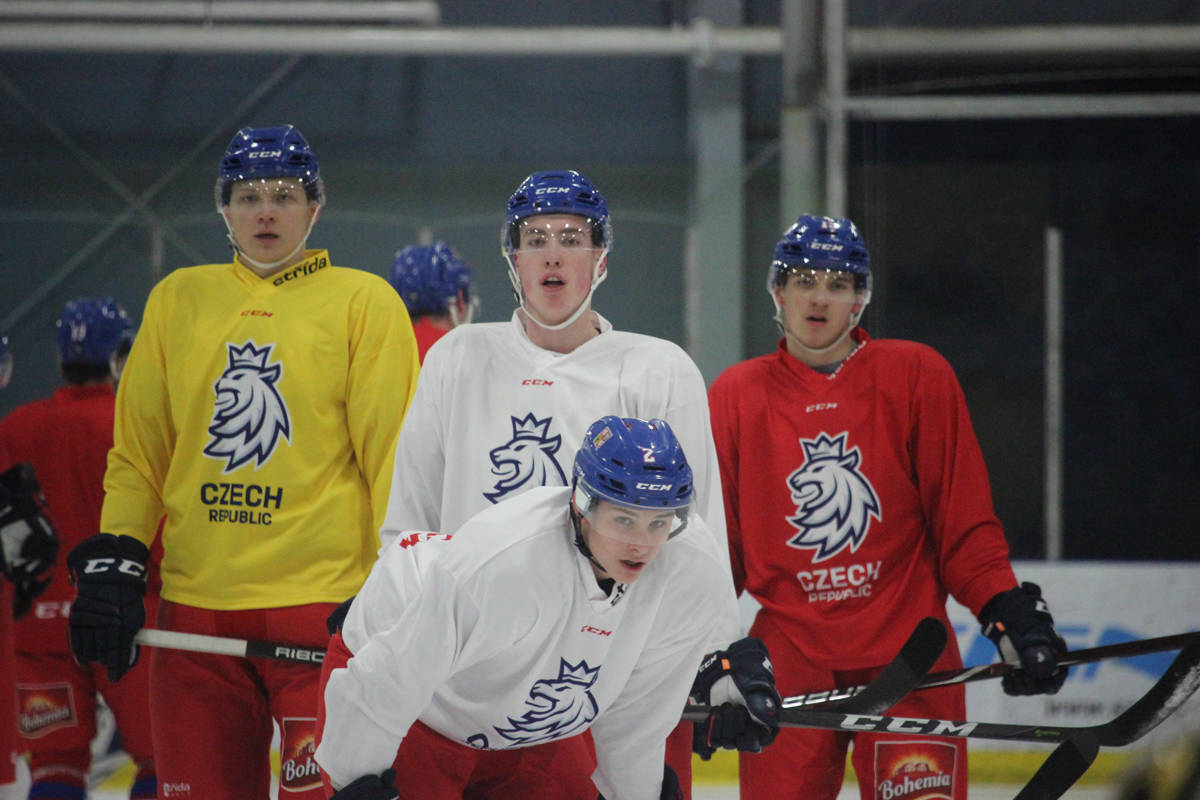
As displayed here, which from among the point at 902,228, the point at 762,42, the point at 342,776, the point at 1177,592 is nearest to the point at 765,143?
the point at 762,42

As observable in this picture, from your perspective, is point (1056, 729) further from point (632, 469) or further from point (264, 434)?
point (264, 434)

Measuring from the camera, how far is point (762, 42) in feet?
19.8

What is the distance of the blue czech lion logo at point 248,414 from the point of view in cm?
228

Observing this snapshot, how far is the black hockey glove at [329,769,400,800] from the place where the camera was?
5.74ft

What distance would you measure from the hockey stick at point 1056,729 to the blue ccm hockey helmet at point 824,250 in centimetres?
77

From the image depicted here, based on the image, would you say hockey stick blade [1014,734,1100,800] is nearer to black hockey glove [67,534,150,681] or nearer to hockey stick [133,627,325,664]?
hockey stick [133,627,325,664]

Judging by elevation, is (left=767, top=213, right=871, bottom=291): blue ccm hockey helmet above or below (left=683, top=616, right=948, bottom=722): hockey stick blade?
above

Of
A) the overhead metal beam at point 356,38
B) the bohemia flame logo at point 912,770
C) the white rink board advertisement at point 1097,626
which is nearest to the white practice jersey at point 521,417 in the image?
the bohemia flame logo at point 912,770

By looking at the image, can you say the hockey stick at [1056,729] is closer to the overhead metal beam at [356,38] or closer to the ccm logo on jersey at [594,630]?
the ccm logo on jersey at [594,630]

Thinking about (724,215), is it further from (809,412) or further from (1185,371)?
(809,412)

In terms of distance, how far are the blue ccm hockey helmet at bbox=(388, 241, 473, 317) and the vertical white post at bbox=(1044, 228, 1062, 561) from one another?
232 centimetres

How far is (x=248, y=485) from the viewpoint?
7.46 feet

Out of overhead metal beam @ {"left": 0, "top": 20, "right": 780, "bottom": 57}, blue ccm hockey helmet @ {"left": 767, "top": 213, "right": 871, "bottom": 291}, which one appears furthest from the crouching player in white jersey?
overhead metal beam @ {"left": 0, "top": 20, "right": 780, "bottom": 57}

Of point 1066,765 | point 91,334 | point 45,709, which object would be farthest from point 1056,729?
point 91,334
